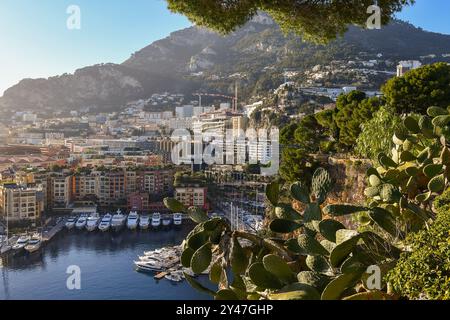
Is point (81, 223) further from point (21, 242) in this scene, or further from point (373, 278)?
point (373, 278)

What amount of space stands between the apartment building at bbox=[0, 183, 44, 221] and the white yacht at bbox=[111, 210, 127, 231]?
2.73 m

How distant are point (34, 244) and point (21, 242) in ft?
1.62

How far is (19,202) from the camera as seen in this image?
15.6 meters

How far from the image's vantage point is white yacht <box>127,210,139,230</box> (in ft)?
57.7

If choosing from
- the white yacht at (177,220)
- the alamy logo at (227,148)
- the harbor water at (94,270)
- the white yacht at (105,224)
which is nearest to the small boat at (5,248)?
the harbor water at (94,270)

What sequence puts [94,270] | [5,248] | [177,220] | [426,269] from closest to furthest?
[426,269], [94,270], [5,248], [177,220]

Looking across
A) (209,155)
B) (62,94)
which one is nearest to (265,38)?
(62,94)

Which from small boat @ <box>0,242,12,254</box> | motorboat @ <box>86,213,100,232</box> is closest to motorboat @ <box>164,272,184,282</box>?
small boat @ <box>0,242,12,254</box>

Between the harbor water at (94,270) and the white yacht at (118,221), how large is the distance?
35 centimetres

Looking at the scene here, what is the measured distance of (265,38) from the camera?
1652 inches

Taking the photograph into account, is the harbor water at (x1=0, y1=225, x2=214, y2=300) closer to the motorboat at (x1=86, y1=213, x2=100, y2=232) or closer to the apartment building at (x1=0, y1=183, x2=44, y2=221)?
the motorboat at (x1=86, y1=213, x2=100, y2=232)

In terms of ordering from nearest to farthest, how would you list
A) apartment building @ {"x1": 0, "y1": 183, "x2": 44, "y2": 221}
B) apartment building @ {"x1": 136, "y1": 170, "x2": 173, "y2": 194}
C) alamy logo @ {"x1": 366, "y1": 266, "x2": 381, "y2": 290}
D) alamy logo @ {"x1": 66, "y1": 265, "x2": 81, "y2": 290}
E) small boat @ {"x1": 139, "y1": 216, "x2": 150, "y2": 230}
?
alamy logo @ {"x1": 366, "y1": 266, "x2": 381, "y2": 290} < alamy logo @ {"x1": 66, "y1": 265, "x2": 81, "y2": 290} < apartment building @ {"x1": 0, "y1": 183, "x2": 44, "y2": 221} < small boat @ {"x1": 139, "y1": 216, "x2": 150, "y2": 230} < apartment building @ {"x1": 136, "y1": 170, "x2": 173, "y2": 194}

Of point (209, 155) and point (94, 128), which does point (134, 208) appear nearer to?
point (209, 155)

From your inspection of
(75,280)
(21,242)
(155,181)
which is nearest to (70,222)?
(21,242)
